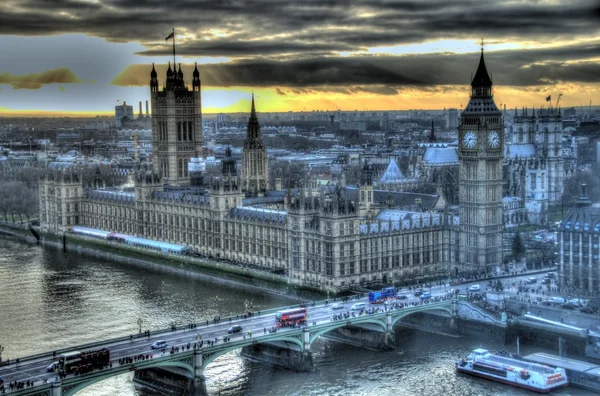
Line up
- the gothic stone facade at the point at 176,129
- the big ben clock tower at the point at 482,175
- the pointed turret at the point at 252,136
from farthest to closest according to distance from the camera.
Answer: the gothic stone facade at the point at 176,129
the pointed turret at the point at 252,136
the big ben clock tower at the point at 482,175

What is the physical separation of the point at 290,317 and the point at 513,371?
13067 millimetres

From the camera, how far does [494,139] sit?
227 feet

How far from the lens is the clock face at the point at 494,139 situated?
6900 centimetres

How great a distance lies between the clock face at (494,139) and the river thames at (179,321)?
60.4ft

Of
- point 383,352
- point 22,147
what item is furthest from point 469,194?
point 22,147

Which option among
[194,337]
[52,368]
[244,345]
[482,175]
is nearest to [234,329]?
[244,345]

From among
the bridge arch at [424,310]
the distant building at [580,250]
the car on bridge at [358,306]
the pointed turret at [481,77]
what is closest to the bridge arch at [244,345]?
the car on bridge at [358,306]

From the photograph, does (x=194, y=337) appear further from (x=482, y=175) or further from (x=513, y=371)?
(x=482, y=175)

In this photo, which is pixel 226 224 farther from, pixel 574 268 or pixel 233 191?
pixel 574 268

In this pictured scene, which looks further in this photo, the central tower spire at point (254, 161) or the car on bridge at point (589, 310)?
the central tower spire at point (254, 161)

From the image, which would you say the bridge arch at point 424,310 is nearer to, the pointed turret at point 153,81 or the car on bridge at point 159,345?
the car on bridge at point 159,345

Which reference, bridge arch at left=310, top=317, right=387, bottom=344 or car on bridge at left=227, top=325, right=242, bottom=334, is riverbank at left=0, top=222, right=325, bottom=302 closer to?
bridge arch at left=310, top=317, right=387, bottom=344

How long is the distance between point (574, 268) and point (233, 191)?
108ft

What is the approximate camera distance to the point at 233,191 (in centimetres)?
8150
